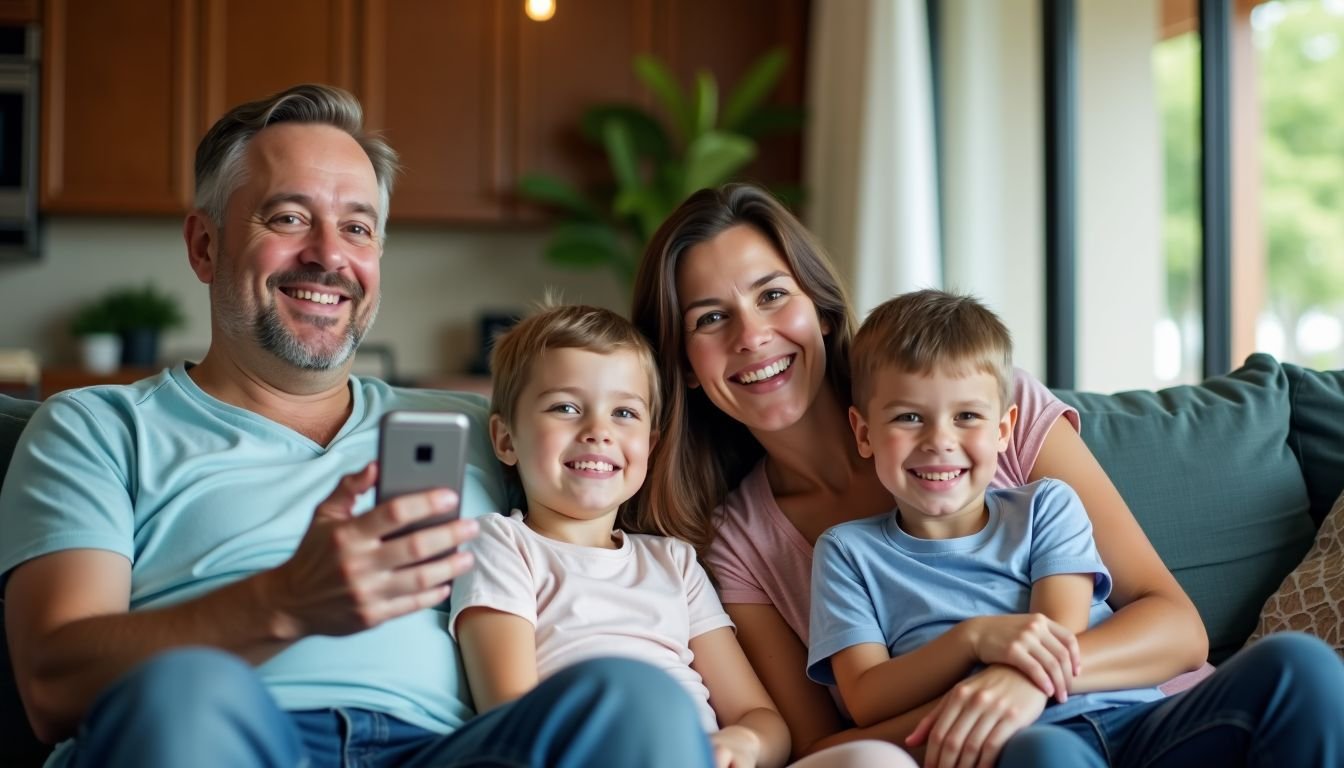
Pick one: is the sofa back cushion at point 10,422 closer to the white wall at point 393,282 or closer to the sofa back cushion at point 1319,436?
the sofa back cushion at point 1319,436

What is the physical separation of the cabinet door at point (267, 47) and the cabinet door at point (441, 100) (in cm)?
11

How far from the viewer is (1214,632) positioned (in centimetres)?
188

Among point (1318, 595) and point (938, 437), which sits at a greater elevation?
point (938, 437)

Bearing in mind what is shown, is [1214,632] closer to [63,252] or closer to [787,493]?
[787,493]

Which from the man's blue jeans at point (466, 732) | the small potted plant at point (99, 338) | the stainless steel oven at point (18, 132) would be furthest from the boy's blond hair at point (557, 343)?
the stainless steel oven at point (18, 132)

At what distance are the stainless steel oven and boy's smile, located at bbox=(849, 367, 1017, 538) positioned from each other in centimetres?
414

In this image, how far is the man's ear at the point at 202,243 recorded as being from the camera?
1815 millimetres

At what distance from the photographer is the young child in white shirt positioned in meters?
1.57

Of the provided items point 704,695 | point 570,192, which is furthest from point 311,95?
point 570,192

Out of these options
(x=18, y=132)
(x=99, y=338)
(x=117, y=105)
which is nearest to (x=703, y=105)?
(x=117, y=105)

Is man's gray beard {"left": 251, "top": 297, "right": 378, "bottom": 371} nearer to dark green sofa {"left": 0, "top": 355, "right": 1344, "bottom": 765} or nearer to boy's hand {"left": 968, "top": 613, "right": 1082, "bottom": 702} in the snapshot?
dark green sofa {"left": 0, "top": 355, "right": 1344, "bottom": 765}

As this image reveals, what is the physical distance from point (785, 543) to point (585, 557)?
1.03 ft

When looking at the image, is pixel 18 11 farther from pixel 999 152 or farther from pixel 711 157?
pixel 999 152

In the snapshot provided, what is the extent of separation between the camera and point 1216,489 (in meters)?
1.94
